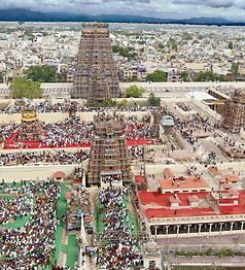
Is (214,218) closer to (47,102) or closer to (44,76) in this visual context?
(47,102)

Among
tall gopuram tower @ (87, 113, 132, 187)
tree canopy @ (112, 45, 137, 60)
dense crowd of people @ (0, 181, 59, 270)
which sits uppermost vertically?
tall gopuram tower @ (87, 113, 132, 187)

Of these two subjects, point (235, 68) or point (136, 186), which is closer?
point (136, 186)

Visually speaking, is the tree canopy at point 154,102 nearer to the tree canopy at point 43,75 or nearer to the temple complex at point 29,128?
the temple complex at point 29,128

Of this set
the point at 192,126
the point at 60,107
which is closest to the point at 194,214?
the point at 192,126

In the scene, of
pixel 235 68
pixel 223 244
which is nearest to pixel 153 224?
pixel 223 244

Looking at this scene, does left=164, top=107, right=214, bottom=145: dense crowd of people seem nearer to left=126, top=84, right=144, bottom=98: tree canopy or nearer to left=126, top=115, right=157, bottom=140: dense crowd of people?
left=126, top=115, right=157, bottom=140: dense crowd of people

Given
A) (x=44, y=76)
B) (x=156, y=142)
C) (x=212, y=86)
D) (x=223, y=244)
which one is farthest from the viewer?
(x=44, y=76)

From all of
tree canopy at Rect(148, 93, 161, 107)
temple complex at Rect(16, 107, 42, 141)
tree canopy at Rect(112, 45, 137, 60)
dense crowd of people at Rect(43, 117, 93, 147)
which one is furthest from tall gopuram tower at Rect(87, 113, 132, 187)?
tree canopy at Rect(112, 45, 137, 60)
